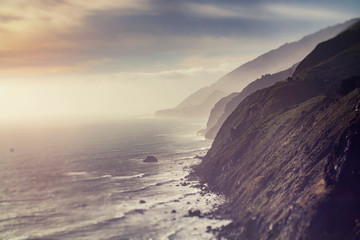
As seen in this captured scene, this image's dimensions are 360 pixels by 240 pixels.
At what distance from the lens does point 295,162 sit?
3423 inches

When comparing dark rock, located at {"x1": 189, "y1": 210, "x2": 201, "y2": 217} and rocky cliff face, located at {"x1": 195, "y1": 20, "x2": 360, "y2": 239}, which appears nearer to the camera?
rocky cliff face, located at {"x1": 195, "y1": 20, "x2": 360, "y2": 239}

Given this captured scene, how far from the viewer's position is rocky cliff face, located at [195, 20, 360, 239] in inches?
2596

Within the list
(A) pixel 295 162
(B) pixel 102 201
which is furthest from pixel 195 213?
(B) pixel 102 201

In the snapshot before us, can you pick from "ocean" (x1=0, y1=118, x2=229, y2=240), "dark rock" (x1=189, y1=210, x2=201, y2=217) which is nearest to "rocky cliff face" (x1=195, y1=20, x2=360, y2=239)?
"dark rock" (x1=189, y1=210, x2=201, y2=217)

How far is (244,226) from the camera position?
79000 mm

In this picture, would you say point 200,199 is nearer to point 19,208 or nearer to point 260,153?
point 260,153

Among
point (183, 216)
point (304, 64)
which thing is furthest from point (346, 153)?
point (304, 64)

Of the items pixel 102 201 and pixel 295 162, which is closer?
pixel 295 162

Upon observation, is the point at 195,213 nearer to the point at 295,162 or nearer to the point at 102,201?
the point at 295,162

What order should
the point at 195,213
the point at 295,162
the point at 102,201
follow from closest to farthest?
the point at 295,162, the point at 195,213, the point at 102,201

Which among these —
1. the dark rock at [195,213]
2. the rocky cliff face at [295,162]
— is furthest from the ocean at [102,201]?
the rocky cliff face at [295,162]

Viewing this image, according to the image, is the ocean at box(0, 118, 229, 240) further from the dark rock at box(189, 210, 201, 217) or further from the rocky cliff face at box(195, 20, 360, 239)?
the rocky cliff face at box(195, 20, 360, 239)

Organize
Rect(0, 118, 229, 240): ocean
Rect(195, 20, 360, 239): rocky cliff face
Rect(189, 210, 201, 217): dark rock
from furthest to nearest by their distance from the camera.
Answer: Rect(189, 210, 201, 217): dark rock, Rect(0, 118, 229, 240): ocean, Rect(195, 20, 360, 239): rocky cliff face

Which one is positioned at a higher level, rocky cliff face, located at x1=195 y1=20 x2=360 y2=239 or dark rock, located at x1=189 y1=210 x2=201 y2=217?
rocky cliff face, located at x1=195 y1=20 x2=360 y2=239
